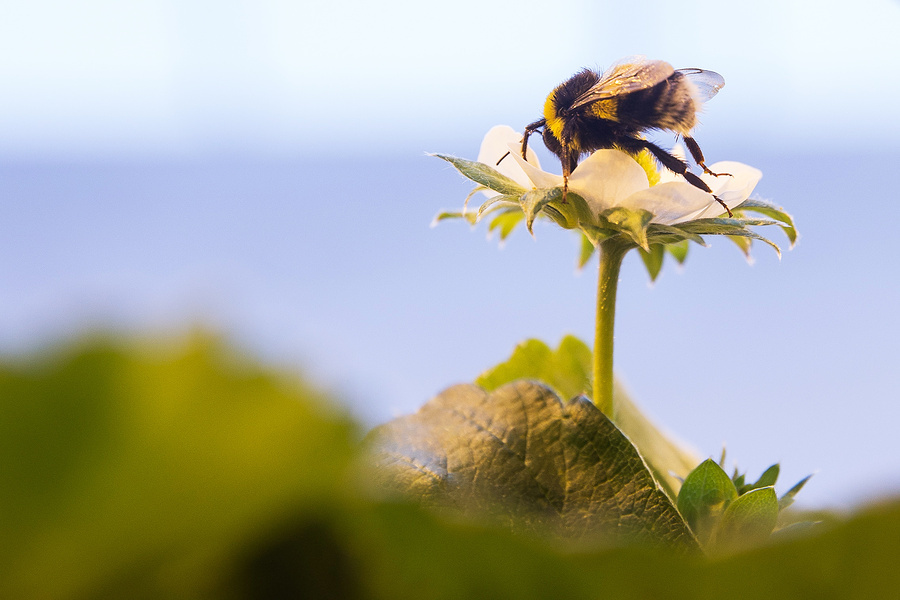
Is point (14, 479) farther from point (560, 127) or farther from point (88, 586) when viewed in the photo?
point (560, 127)

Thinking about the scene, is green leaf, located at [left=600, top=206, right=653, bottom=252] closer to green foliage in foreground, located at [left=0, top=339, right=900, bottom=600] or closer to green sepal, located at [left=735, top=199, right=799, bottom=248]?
green sepal, located at [left=735, top=199, right=799, bottom=248]

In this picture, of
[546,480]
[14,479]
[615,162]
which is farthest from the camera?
[615,162]

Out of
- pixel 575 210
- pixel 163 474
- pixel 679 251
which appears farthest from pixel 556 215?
pixel 163 474

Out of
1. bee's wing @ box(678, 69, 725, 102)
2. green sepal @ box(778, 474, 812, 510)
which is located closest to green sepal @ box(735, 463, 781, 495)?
green sepal @ box(778, 474, 812, 510)

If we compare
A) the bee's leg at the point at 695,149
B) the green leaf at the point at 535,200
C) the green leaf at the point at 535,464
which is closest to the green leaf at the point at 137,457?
the green leaf at the point at 535,464

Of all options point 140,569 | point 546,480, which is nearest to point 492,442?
point 546,480

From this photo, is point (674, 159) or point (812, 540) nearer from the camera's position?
point (812, 540)

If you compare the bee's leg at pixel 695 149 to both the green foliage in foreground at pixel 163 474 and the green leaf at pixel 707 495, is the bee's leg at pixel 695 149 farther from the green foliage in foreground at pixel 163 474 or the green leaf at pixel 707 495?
the green foliage in foreground at pixel 163 474

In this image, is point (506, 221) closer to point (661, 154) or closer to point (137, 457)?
point (661, 154)
